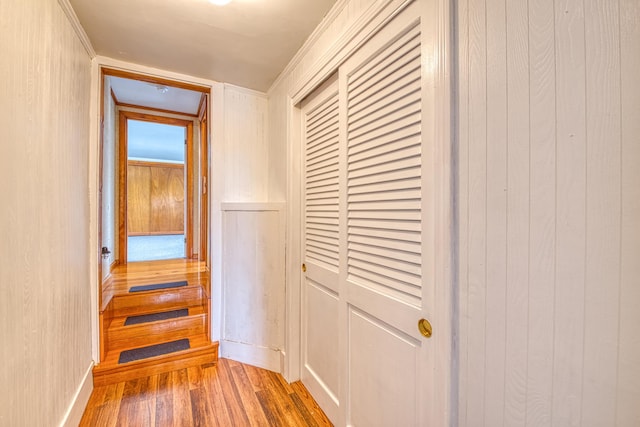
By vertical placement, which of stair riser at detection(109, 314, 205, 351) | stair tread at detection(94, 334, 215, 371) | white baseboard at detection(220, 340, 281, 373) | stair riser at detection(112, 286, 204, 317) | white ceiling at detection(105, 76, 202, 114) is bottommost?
white baseboard at detection(220, 340, 281, 373)

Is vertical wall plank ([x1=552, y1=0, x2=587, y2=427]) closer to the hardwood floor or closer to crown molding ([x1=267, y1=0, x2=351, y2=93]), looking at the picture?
crown molding ([x1=267, y1=0, x2=351, y2=93])

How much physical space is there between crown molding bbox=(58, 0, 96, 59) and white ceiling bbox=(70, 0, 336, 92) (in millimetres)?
24

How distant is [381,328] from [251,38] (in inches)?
71.4

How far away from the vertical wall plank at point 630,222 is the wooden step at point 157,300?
2.83 meters

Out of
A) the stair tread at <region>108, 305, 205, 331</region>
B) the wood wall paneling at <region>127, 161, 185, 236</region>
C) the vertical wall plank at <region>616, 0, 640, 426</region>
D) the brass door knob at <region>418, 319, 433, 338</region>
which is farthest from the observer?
the wood wall paneling at <region>127, 161, 185, 236</region>

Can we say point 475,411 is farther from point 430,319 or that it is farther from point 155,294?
point 155,294

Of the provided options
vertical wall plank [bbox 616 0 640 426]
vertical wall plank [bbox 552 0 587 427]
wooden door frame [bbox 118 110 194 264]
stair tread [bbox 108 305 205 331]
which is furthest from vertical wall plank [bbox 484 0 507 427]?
wooden door frame [bbox 118 110 194 264]

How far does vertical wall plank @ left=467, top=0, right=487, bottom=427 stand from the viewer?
773 mm

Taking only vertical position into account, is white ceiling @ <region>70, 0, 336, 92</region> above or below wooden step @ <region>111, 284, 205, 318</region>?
above

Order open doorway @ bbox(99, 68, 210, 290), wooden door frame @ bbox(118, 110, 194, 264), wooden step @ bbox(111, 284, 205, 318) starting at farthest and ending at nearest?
wooden door frame @ bbox(118, 110, 194, 264), open doorway @ bbox(99, 68, 210, 290), wooden step @ bbox(111, 284, 205, 318)

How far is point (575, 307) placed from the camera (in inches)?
23.4

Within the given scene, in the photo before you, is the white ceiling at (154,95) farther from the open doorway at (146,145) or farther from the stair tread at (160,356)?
the stair tread at (160,356)

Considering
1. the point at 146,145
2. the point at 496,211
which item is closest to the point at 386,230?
the point at 496,211

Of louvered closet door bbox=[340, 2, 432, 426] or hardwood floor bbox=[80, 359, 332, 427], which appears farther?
hardwood floor bbox=[80, 359, 332, 427]
